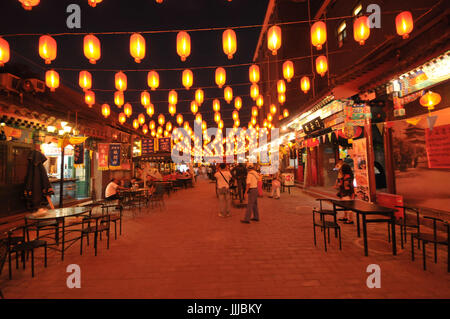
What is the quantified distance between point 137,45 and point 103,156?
757cm

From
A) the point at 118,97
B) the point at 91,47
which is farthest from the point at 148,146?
the point at 91,47

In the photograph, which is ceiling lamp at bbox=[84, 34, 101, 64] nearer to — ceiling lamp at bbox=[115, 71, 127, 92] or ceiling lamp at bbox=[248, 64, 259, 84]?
ceiling lamp at bbox=[115, 71, 127, 92]

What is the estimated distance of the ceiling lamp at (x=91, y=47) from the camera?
726 centimetres

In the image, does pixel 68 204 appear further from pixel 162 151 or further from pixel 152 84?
pixel 162 151

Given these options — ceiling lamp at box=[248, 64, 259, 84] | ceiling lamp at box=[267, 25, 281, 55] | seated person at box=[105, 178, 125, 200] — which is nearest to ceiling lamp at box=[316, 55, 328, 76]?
ceiling lamp at box=[248, 64, 259, 84]

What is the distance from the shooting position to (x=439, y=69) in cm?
563

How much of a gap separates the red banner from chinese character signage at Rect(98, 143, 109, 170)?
46.8 ft

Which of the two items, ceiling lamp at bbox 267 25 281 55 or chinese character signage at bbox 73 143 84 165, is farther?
chinese character signage at bbox 73 143 84 165

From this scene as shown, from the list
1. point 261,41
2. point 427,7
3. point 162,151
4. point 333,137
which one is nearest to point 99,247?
point 333,137

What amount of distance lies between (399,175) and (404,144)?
3.50 ft

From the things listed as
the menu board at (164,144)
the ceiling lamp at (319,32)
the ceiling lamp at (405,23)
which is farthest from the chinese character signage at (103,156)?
the ceiling lamp at (405,23)

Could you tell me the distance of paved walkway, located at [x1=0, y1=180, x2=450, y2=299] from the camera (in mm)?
3320

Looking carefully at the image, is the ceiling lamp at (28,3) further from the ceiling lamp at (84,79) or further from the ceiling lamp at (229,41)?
the ceiling lamp at (229,41)

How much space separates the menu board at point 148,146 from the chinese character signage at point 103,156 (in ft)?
16.3
